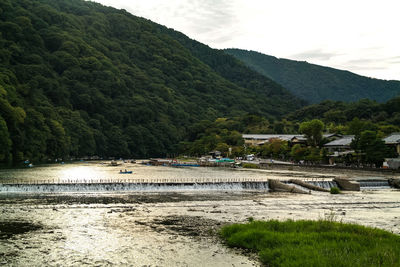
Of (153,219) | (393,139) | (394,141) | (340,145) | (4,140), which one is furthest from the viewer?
(340,145)

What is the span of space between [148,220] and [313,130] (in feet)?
221

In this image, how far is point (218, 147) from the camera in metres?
120

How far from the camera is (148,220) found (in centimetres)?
2408

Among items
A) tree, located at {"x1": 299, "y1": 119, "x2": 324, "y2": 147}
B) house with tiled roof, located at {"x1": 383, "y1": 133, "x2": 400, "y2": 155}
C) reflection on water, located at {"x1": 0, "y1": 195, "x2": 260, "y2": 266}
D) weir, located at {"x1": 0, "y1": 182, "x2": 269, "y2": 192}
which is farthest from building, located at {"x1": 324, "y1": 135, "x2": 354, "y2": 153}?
reflection on water, located at {"x1": 0, "y1": 195, "x2": 260, "y2": 266}

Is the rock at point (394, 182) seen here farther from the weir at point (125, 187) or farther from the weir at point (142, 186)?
the weir at point (125, 187)

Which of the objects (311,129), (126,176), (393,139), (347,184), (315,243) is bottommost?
(347,184)

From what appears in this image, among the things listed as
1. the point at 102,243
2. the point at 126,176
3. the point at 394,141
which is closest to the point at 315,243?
the point at 102,243

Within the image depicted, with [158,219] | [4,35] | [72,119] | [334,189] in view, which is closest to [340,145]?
[334,189]

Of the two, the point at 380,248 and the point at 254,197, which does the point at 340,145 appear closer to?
the point at 254,197

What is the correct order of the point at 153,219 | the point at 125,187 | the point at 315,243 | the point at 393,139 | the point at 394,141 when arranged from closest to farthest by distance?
the point at 315,243
the point at 153,219
the point at 125,187
the point at 394,141
the point at 393,139

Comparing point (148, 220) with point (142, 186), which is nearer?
point (148, 220)

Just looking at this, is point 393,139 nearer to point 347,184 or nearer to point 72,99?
point 347,184

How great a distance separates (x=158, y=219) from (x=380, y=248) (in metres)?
14.1

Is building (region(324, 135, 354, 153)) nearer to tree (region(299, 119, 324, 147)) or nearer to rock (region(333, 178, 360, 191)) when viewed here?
tree (region(299, 119, 324, 147))
